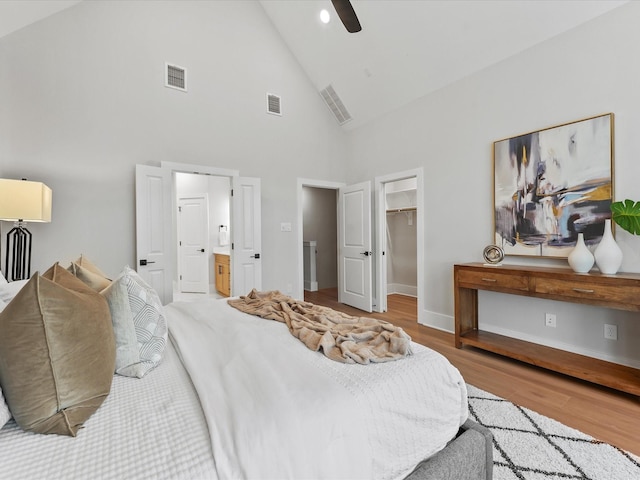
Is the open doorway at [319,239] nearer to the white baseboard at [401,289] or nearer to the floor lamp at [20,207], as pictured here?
the white baseboard at [401,289]

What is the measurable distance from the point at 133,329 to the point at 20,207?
2.06 metres

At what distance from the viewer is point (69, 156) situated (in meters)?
3.10

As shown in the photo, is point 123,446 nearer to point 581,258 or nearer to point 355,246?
point 581,258

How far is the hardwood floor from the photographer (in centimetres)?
178

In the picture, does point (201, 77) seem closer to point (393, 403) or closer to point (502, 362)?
point (393, 403)

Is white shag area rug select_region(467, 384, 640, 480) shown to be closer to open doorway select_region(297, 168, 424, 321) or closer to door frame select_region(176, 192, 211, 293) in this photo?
open doorway select_region(297, 168, 424, 321)

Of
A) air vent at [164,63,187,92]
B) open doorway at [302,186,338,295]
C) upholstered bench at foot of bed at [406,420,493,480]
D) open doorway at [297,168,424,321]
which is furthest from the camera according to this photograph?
open doorway at [302,186,338,295]

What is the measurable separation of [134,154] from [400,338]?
3.59m

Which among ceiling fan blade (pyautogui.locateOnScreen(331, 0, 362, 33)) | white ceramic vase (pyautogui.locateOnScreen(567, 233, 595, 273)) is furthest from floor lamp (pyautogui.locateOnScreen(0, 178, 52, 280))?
white ceramic vase (pyautogui.locateOnScreen(567, 233, 595, 273))

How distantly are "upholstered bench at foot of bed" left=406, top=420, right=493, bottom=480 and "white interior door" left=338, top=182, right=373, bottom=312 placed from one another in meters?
3.27

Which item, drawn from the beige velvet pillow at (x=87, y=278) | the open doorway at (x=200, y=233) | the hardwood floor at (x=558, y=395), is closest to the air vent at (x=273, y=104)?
the open doorway at (x=200, y=233)

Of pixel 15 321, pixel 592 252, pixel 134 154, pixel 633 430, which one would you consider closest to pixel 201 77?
pixel 134 154

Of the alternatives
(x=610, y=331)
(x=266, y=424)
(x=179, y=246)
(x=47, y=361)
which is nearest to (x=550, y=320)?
(x=610, y=331)

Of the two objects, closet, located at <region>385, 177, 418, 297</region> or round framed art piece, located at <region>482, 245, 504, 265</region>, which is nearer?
round framed art piece, located at <region>482, 245, 504, 265</region>
